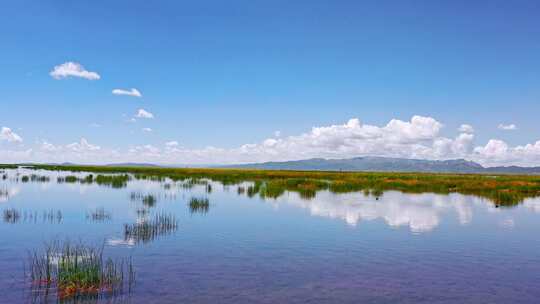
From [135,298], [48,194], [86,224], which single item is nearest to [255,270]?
[135,298]

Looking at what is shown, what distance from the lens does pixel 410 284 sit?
13703 millimetres

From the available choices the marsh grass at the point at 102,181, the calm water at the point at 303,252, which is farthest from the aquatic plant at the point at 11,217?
the marsh grass at the point at 102,181

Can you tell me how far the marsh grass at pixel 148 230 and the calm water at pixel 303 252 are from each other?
418mm

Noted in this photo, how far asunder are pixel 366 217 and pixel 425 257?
11219 millimetres

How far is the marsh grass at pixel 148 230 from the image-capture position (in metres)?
19.7

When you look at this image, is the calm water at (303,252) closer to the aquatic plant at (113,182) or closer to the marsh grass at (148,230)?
the marsh grass at (148,230)

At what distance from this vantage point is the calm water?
12.7m

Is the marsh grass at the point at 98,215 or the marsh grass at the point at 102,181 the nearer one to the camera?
the marsh grass at the point at 98,215

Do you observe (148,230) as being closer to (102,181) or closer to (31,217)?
(31,217)

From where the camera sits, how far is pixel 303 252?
18.1 m

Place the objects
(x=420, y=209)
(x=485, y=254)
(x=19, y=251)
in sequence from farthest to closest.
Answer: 1. (x=420, y=209)
2. (x=485, y=254)
3. (x=19, y=251)

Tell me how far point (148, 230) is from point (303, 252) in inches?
327

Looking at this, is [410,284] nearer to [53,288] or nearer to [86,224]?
[53,288]

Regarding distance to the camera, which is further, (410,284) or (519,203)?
(519,203)
